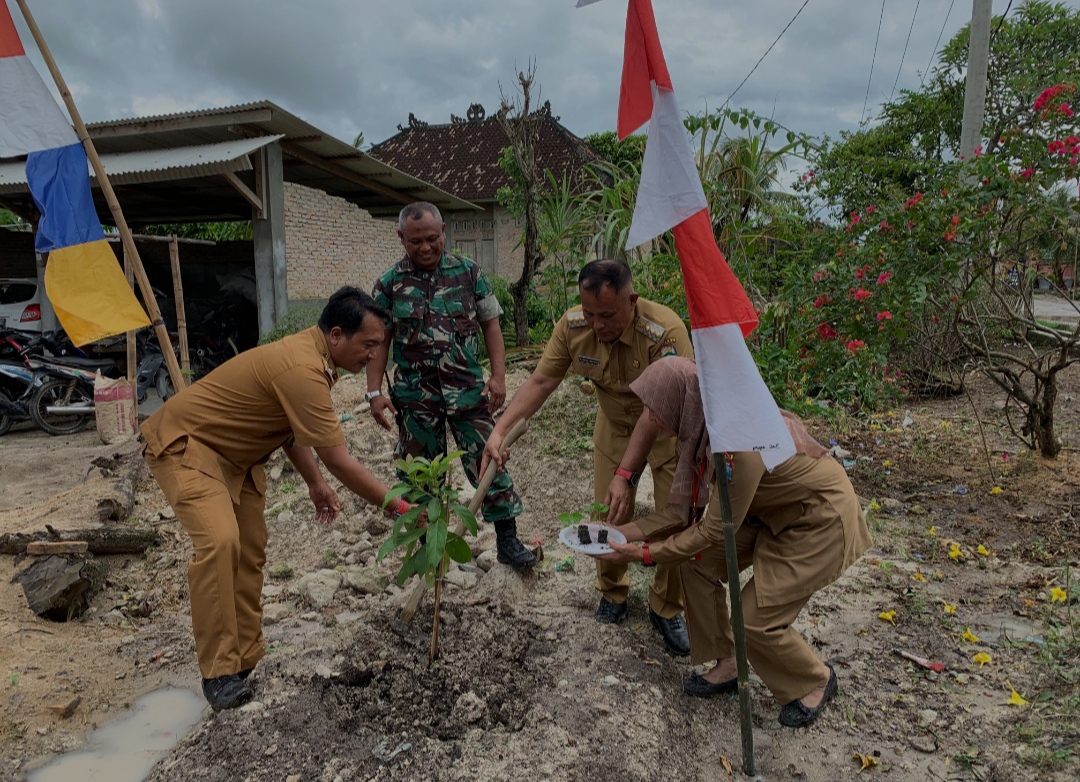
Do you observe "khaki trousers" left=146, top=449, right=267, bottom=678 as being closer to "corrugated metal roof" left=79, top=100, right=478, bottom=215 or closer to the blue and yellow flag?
the blue and yellow flag

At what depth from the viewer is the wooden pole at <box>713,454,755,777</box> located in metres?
2.08

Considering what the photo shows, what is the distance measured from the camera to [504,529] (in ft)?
12.0

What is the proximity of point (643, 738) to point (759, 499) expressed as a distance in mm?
883

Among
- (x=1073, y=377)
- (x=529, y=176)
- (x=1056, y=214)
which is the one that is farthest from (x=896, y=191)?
(x=1073, y=377)

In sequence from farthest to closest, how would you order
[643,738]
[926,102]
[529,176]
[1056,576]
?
[926,102] < [529,176] < [1056,576] < [643,738]

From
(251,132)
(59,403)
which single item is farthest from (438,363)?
(251,132)

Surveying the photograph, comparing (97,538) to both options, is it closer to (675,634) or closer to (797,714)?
(675,634)

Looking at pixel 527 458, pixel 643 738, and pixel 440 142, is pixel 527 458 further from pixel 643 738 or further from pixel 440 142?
pixel 440 142

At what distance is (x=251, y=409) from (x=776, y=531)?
193 cm

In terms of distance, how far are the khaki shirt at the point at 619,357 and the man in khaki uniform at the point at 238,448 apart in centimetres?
85

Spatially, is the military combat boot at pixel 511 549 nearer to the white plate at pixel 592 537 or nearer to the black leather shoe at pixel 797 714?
the white plate at pixel 592 537

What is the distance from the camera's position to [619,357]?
3008 millimetres

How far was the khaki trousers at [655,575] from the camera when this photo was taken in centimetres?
302

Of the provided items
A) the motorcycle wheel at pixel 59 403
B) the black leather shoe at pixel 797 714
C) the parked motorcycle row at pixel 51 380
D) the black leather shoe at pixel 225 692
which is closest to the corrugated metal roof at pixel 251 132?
the parked motorcycle row at pixel 51 380
